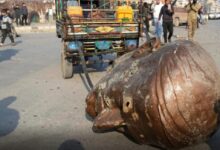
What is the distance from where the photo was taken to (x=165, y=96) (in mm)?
3559

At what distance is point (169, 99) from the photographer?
3551 mm

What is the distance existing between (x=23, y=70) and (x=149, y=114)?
6.89 meters

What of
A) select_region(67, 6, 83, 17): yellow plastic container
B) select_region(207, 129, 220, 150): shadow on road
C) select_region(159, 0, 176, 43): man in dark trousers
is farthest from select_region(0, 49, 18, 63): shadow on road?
select_region(207, 129, 220, 150): shadow on road

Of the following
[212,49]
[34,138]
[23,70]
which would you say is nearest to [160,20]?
[212,49]

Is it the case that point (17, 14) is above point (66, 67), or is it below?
above

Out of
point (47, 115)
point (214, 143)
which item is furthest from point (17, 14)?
point (214, 143)

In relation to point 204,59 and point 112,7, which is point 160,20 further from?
point 204,59

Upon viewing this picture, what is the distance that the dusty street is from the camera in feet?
15.2

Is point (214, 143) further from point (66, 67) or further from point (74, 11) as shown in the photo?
point (74, 11)

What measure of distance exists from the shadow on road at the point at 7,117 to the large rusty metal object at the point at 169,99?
1753 mm

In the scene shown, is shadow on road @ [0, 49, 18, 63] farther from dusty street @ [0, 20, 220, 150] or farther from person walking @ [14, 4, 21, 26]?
person walking @ [14, 4, 21, 26]

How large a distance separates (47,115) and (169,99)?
279 centimetres

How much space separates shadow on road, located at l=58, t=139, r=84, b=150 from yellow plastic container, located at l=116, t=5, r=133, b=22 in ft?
13.9

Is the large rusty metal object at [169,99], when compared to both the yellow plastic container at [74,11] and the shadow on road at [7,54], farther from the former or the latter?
the shadow on road at [7,54]
